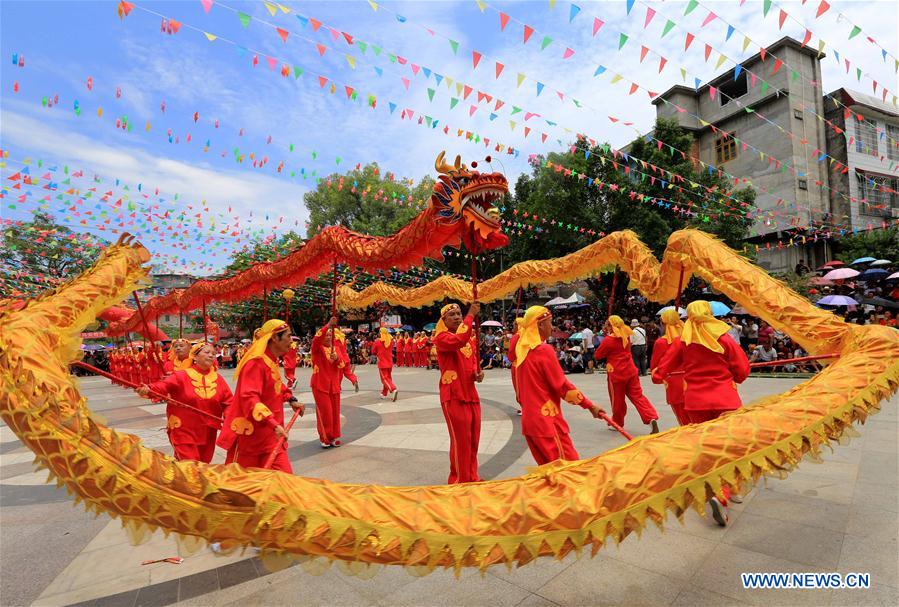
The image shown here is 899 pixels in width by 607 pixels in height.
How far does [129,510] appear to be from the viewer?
1.38 m

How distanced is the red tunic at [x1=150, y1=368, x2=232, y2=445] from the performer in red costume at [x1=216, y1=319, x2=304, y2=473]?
0.48m

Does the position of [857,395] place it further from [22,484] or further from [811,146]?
[811,146]

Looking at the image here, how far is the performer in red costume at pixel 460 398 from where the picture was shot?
13.6ft

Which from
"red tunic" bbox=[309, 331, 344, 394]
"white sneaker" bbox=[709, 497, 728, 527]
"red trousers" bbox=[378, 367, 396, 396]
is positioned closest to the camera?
"white sneaker" bbox=[709, 497, 728, 527]

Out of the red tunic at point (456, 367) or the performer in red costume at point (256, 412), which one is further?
the red tunic at point (456, 367)

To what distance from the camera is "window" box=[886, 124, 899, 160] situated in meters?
21.1

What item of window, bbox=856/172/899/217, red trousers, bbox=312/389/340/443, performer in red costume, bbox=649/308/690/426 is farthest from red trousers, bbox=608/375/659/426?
window, bbox=856/172/899/217

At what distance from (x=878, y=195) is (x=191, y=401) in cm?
2973

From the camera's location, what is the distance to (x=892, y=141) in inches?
829

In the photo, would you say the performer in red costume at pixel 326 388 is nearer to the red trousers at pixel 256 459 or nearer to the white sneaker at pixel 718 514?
the red trousers at pixel 256 459

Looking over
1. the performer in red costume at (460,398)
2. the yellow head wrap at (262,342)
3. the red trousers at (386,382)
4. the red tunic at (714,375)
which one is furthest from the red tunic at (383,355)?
the red tunic at (714,375)

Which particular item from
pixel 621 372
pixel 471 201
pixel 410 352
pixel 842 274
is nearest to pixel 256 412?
pixel 471 201

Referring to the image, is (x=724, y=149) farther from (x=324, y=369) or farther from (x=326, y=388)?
(x=326, y=388)

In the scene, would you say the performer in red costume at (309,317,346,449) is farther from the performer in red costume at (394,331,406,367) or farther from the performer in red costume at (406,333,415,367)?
the performer in red costume at (394,331,406,367)
